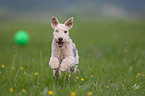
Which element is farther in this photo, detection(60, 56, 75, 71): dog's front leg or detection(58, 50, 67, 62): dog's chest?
detection(58, 50, 67, 62): dog's chest

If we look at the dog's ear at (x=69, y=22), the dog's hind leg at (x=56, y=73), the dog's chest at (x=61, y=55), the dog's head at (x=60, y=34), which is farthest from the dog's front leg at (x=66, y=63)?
the dog's ear at (x=69, y=22)

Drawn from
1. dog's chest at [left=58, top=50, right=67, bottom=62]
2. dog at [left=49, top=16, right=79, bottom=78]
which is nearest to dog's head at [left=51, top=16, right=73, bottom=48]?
dog at [left=49, top=16, right=79, bottom=78]

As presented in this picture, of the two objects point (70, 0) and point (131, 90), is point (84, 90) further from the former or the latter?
point (70, 0)

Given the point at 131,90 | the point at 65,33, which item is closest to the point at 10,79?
the point at 65,33

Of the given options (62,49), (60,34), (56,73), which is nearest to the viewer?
(60,34)

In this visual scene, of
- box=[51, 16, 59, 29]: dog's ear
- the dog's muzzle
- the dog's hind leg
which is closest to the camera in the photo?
the dog's muzzle

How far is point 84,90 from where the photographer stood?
2998mm

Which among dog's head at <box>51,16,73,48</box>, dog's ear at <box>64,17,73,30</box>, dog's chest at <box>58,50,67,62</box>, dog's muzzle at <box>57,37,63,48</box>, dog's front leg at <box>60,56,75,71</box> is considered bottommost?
dog's front leg at <box>60,56,75,71</box>

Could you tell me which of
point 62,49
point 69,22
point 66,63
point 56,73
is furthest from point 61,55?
point 69,22

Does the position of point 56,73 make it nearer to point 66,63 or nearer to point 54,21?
point 66,63

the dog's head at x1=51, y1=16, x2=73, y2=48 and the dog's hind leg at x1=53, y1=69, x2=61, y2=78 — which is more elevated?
the dog's head at x1=51, y1=16, x2=73, y2=48

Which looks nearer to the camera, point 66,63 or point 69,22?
point 66,63

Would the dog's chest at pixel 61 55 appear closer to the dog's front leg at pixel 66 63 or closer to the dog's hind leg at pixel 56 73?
the dog's front leg at pixel 66 63

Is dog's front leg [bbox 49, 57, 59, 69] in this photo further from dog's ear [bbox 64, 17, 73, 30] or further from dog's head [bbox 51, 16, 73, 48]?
dog's ear [bbox 64, 17, 73, 30]
